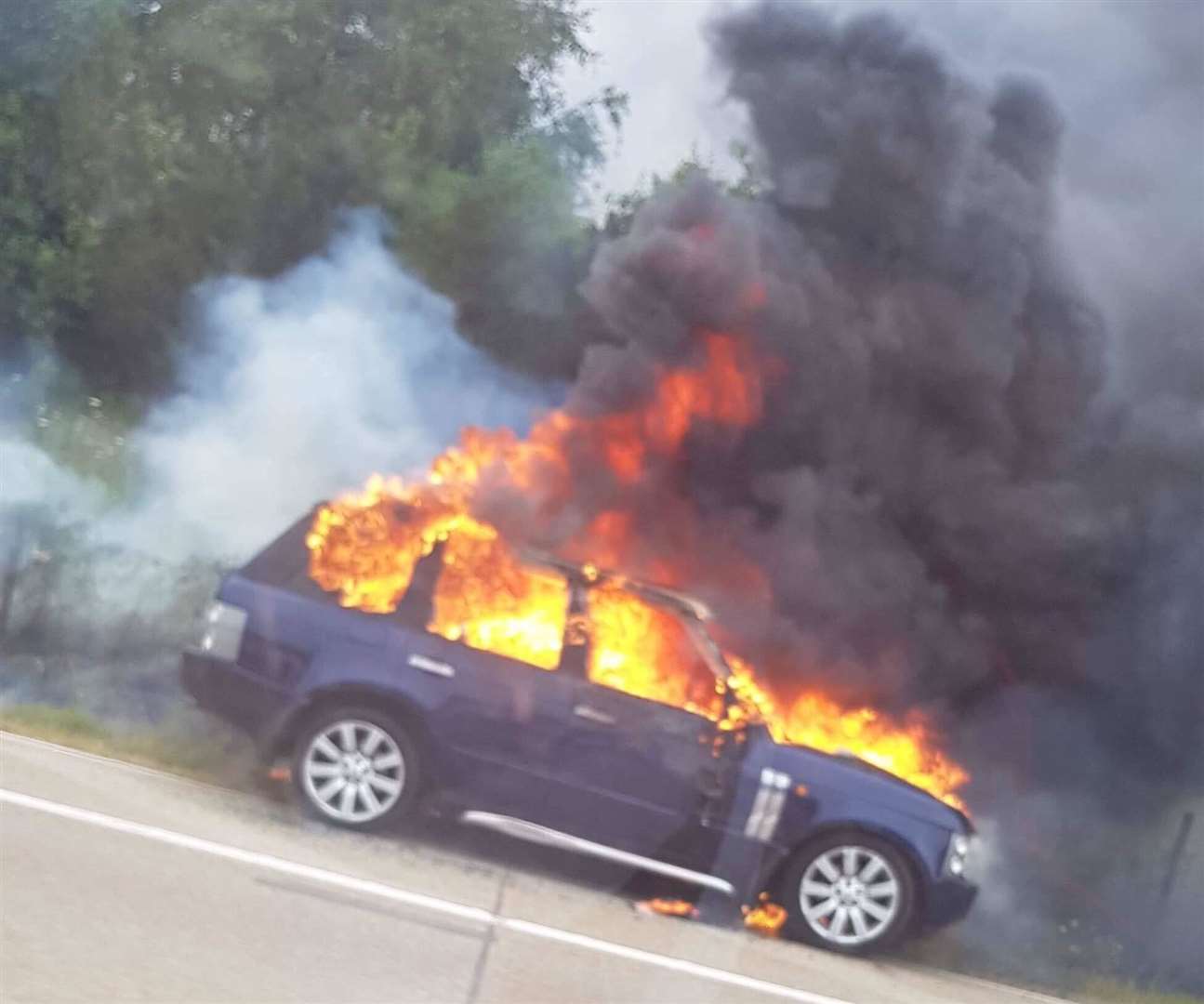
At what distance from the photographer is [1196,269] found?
1095cm

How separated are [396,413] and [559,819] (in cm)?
455

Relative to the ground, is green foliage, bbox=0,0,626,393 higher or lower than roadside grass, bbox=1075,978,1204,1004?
higher

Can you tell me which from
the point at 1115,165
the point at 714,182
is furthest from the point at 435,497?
the point at 1115,165

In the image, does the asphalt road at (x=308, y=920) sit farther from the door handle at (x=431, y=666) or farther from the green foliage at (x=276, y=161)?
the green foliage at (x=276, y=161)

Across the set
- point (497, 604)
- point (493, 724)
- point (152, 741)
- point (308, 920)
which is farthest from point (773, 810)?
point (152, 741)

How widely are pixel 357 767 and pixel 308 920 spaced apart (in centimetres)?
143

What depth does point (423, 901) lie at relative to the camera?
22.0 feet

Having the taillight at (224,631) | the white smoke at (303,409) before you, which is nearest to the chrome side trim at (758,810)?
the taillight at (224,631)

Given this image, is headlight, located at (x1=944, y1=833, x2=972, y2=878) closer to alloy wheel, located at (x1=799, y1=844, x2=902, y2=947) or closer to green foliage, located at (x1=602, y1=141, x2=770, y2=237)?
alloy wheel, located at (x1=799, y1=844, x2=902, y2=947)

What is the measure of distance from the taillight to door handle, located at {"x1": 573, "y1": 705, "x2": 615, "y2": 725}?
171 centimetres

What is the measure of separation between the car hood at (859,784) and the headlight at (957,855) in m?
0.05

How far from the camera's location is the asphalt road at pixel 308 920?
5.41 meters

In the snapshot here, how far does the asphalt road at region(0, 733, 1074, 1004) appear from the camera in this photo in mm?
5406

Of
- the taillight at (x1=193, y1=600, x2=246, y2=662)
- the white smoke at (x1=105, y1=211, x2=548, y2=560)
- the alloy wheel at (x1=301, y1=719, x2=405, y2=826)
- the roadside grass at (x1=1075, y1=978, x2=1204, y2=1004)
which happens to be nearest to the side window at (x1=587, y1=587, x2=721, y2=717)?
the alloy wheel at (x1=301, y1=719, x2=405, y2=826)
